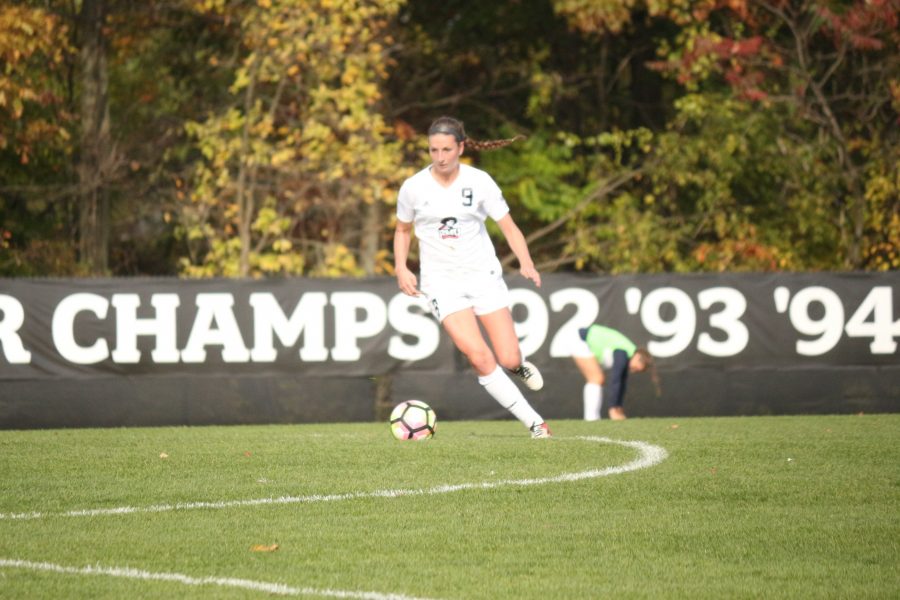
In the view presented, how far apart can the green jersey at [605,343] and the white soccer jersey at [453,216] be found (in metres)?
5.28

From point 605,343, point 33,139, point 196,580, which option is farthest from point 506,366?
point 33,139

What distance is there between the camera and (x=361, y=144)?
75.5 ft

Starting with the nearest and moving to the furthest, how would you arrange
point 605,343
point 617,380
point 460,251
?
point 460,251, point 617,380, point 605,343

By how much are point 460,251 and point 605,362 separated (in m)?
5.74

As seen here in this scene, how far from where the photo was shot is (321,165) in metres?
23.5

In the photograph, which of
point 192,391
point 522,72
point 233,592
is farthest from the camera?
point 522,72

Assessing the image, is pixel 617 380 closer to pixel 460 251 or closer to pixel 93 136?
pixel 460 251

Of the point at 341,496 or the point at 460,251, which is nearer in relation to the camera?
the point at 341,496

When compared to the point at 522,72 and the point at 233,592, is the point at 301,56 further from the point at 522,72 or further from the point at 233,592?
the point at 233,592

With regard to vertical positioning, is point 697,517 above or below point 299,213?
below

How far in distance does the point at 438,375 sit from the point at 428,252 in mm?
6702

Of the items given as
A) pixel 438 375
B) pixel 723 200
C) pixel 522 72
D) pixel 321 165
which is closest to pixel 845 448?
pixel 438 375

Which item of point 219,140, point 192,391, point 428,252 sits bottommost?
point 192,391

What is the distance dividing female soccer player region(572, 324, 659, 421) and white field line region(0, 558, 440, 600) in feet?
30.2
